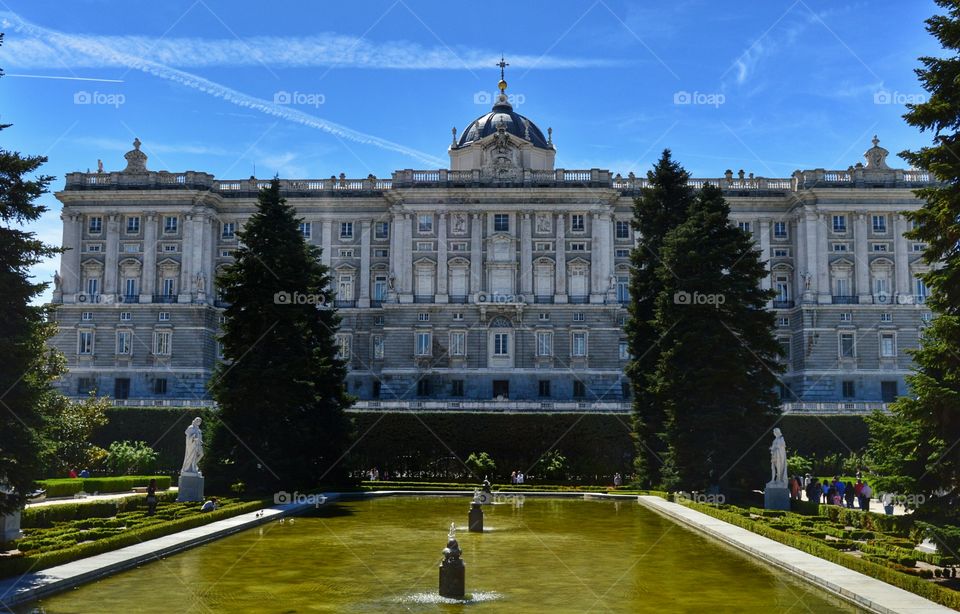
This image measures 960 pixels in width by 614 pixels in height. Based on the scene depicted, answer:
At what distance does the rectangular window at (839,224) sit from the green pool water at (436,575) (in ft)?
182

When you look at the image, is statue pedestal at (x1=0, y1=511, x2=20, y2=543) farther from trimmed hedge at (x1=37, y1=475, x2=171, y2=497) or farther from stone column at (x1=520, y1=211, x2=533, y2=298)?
stone column at (x1=520, y1=211, x2=533, y2=298)

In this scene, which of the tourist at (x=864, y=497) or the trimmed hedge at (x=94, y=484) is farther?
the trimmed hedge at (x=94, y=484)

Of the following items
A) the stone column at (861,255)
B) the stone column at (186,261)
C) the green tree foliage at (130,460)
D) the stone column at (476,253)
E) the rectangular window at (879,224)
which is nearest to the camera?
the green tree foliage at (130,460)

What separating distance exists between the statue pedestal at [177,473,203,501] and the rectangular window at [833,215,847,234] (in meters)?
60.4

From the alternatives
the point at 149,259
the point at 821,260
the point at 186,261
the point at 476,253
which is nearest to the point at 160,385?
the point at 186,261

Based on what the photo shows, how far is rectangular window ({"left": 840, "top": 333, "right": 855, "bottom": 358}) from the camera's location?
74.8 meters

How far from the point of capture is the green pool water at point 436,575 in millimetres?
16469

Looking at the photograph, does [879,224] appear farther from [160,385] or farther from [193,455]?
[193,455]

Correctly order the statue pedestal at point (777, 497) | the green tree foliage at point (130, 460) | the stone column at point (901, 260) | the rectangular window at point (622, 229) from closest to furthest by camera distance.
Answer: the statue pedestal at point (777, 497) → the green tree foliage at point (130, 460) → the stone column at point (901, 260) → the rectangular window at point (622, 229)

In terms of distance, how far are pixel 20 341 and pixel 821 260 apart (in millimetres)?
68984

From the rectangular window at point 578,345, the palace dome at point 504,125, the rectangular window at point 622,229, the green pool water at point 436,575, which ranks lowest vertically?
the green pool water at point 436,575

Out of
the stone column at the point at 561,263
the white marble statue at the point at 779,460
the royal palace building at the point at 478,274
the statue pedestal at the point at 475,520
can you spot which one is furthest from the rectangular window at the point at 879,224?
the statue pedestal at the point at 475,520

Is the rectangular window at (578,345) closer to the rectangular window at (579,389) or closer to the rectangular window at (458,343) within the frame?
the rectangular window at (579,389)

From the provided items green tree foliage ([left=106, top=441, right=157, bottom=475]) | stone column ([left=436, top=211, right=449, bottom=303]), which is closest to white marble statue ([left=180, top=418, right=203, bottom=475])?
green tree foliage ([left=106, top=441, right=157, bottom=475])
